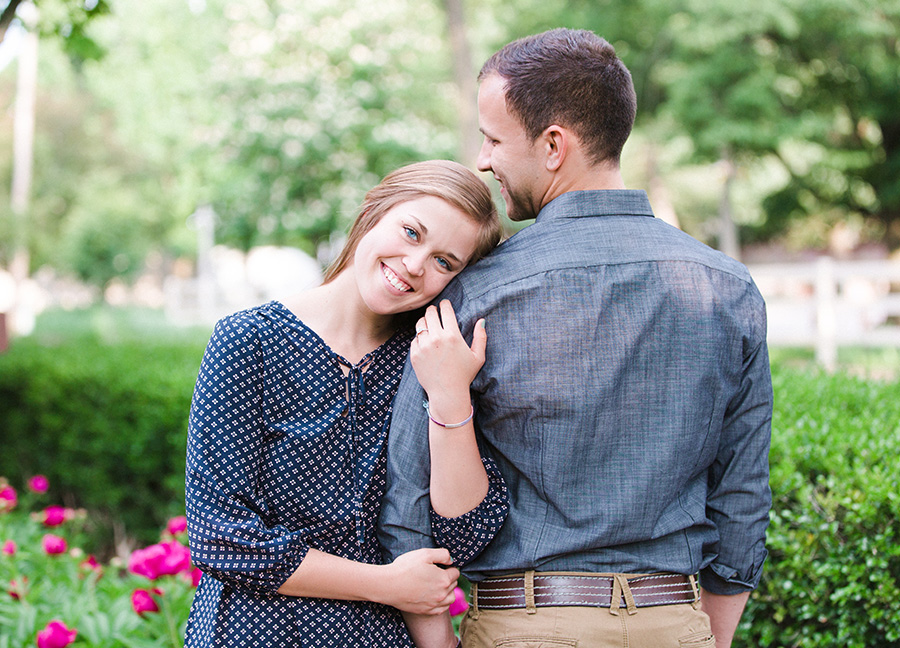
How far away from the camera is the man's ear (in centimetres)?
171

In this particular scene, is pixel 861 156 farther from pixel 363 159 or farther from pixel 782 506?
pixel 782 506

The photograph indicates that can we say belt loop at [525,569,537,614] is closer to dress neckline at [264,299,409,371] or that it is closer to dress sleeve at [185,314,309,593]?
dress sleeve at [185,314,309,593]

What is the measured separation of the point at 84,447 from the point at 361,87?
10.7 metres

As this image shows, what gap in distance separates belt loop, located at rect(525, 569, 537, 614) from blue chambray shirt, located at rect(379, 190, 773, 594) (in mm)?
31

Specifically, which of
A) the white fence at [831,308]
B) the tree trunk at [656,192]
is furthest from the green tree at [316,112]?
the tree trunk at [656,192]

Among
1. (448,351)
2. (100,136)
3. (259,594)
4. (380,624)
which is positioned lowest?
(100,136)

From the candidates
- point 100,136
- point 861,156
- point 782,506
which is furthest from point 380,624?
point 100,136

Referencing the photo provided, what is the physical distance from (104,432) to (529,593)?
4.79 m

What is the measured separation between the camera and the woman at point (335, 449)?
1.64 meters

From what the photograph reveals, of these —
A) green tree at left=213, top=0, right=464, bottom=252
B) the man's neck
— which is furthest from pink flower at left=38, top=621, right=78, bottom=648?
green tree at left=213, top=0, right=464, bottom=252

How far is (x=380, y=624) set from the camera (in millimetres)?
1795

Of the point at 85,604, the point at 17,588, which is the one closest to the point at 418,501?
the point at 85,604

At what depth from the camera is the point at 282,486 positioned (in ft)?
5.66

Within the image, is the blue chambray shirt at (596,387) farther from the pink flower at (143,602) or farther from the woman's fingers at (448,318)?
the pink flower at (143,602)
